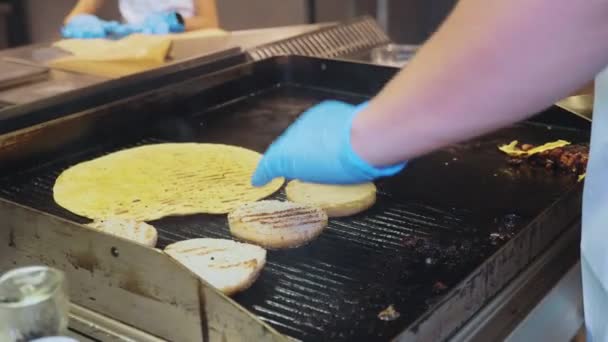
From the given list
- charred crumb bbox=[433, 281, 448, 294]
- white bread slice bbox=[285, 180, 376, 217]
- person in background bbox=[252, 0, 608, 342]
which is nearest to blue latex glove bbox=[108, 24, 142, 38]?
white bread slice bbox=[285, 180, 376, 217]

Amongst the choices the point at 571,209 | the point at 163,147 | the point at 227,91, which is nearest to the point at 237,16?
the point at 227,91

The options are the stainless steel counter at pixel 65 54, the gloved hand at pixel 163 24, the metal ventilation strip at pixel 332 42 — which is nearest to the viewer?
the stainless steel counter at pixel 65 54

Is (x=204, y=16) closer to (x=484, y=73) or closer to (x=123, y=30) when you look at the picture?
(x=123, y=30)

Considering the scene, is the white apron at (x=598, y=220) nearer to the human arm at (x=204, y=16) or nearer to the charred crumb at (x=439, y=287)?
the charred crumb at (x=439, y=287)

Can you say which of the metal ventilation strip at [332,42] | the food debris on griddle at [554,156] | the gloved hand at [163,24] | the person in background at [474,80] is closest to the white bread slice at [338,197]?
the person in background at [474,80]

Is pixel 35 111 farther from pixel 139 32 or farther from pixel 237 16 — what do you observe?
pixel 237 16

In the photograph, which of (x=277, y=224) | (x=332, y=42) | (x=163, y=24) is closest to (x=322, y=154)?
(x=277, y=224)

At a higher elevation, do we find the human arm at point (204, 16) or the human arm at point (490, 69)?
the human arm at point (490, 69)
